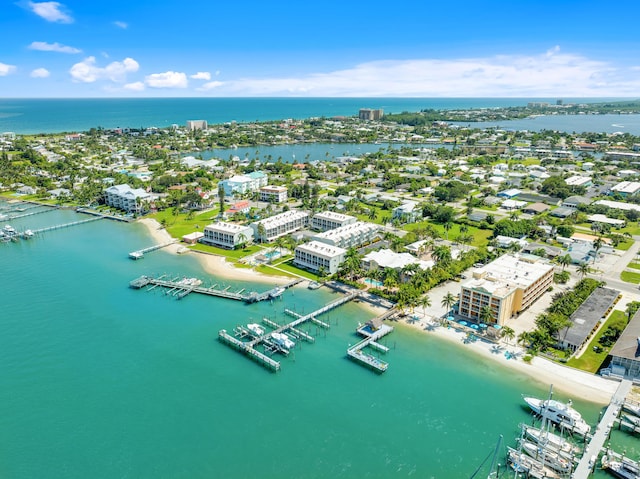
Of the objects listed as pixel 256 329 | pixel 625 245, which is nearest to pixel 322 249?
pixel 256 329

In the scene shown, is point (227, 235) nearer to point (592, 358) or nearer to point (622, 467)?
point (592, 358)

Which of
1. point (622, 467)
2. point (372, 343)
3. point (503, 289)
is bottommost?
point (622, 467)

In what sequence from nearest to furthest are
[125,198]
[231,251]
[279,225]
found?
[231,251]
[279,225]
[125,198]

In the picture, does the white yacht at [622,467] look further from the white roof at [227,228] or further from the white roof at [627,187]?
the white roof at [627,187]

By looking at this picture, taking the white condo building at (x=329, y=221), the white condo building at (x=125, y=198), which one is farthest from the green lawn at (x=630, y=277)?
the white condo building at (x=125, y=198)

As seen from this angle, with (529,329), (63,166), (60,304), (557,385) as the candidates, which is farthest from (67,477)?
(63,166)

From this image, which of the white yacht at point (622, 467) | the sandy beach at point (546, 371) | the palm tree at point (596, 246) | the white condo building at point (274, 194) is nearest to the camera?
the white yacht at point (622, 467)

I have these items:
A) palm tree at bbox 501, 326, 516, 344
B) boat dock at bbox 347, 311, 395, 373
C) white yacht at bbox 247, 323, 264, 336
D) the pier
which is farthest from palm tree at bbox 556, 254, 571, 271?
white yacht at bbox 247, 323, 264, 336

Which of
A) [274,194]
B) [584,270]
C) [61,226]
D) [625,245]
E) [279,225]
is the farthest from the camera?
[274,194]
